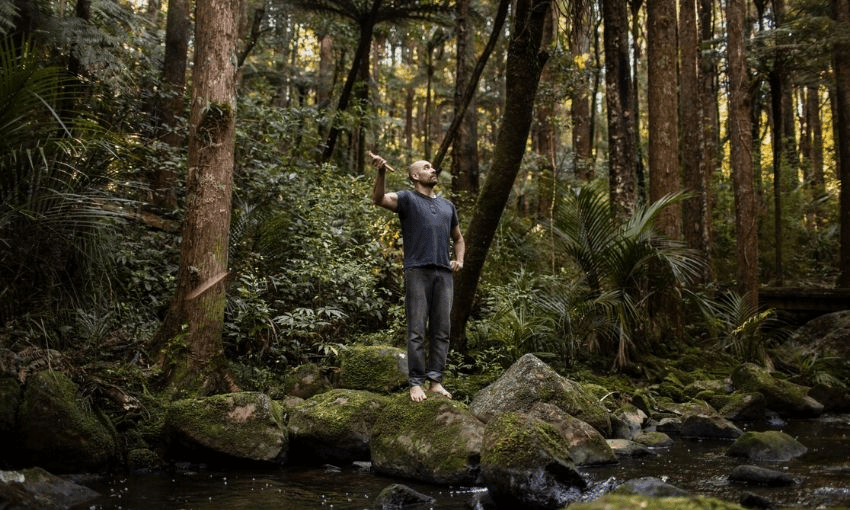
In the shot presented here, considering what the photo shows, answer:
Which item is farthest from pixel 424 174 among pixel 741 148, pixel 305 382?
pixel 741 148

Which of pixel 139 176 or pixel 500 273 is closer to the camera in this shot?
pixel 139 176

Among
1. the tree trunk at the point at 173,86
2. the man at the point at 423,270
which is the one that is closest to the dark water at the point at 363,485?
the man at the point at 423,270

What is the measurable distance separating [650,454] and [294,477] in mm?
3180

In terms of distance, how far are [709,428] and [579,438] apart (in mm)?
2131

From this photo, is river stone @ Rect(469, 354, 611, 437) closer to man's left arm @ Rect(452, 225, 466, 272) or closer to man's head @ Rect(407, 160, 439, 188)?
man's left arm @ Rect(452, 225, 466, 272)

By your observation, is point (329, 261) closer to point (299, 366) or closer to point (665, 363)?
point (299, 366)

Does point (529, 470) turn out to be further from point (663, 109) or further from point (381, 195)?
point (663, 109)

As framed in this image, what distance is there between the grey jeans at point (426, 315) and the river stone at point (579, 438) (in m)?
0.96

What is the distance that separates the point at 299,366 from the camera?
7.89m

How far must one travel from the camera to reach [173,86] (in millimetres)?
11203

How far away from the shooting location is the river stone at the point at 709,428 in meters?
7.18

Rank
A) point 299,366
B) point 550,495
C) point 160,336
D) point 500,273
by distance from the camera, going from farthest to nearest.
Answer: point 500,273, point 299,366, point 160,336, point 550,495

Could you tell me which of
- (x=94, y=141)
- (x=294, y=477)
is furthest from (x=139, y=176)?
(x=294, y=477)

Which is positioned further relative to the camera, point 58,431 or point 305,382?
point 305,382
